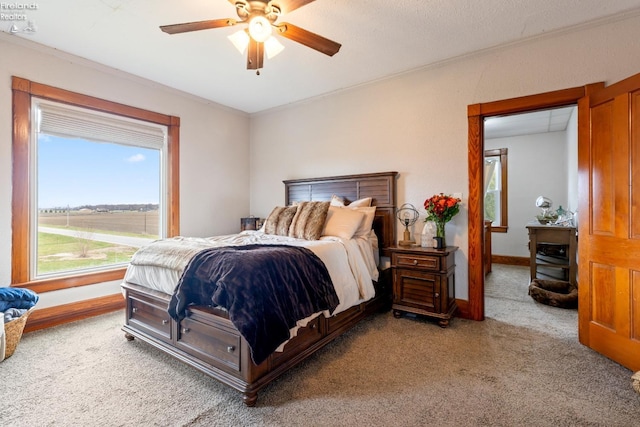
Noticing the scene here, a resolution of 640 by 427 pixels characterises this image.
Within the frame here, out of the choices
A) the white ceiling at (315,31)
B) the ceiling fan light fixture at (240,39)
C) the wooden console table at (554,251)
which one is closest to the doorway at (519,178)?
the wooden console table at (554,251)

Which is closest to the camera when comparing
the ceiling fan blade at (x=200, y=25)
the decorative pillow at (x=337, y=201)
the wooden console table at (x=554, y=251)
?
the ceiling fan blade at (x=200, y=25)

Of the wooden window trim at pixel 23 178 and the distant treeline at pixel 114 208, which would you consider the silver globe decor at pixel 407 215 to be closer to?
the distant treeline at pixel 114 208

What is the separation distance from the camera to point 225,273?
182 centimetres

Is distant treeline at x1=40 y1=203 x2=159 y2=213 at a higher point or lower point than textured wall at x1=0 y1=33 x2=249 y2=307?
lower

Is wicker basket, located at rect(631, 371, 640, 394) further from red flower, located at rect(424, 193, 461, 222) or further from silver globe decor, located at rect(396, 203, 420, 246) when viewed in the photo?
silver globe decor, located at rect(396, 203, 420, 246)

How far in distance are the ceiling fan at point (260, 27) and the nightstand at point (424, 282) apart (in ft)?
6.75

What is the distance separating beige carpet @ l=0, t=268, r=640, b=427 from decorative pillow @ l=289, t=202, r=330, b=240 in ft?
3.54

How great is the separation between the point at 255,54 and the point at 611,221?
9.98 feet

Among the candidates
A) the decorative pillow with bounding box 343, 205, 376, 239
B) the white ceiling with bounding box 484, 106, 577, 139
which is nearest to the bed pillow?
the decorative pillow with bounding box 343, 205, 376, 239

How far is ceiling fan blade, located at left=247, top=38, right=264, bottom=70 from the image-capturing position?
7.30 feet

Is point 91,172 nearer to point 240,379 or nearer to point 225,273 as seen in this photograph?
point 225,273

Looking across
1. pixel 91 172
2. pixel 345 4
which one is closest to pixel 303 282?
pixel 345 4

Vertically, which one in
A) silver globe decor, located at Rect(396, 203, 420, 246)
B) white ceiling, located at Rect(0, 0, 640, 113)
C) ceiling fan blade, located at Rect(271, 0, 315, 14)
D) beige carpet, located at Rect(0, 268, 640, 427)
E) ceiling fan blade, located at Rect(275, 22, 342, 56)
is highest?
white ceiling, located at Rect(0, 0, 640, 113)

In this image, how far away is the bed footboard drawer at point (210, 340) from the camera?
1848 millimetres
